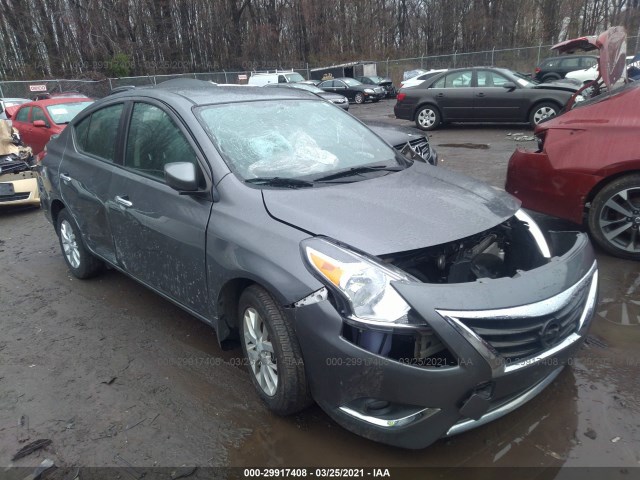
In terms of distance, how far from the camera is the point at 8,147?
25.7 ft

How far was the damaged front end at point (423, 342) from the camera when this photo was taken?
1.99 metres

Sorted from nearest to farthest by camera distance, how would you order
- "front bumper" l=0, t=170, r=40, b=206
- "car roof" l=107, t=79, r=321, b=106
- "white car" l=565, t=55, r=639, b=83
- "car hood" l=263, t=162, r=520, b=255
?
"car hood" l=263, t=162, r=520, b=255
"car roof" l=107, t=79, r=321, b=106
"front bumper" l=0, t=170, r=40, b=206
"white car" l=565, t=55, r=639, b=83

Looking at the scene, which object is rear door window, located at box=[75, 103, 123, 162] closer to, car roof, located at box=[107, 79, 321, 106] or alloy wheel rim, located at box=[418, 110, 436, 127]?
car roof, located at box=[107, 79, 321, 106]

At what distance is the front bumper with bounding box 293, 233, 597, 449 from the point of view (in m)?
1.98

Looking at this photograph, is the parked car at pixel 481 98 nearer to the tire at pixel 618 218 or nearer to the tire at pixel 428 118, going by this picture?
the tire at pixel 428 118

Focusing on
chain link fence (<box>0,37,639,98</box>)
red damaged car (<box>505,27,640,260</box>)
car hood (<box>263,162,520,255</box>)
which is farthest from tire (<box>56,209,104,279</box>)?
chain link fence (<box>0,37,639,98</box>)

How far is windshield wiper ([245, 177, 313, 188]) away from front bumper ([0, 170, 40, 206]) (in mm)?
6027

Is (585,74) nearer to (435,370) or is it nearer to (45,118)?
(45,118)

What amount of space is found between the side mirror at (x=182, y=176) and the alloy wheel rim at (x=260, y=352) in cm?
79

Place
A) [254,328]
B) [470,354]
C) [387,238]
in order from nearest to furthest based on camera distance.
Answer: [470,354] → [387,238] → [254,328]

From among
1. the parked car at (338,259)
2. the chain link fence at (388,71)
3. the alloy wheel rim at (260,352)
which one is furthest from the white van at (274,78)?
the alloy wheel rim at (260,352)

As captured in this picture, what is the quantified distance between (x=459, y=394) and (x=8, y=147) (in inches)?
331

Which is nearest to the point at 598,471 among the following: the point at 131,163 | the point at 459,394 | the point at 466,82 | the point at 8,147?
the point at 459,394

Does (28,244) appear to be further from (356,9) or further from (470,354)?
(356,9)
